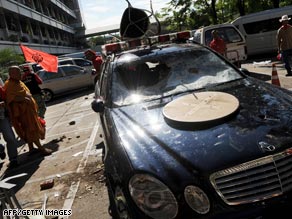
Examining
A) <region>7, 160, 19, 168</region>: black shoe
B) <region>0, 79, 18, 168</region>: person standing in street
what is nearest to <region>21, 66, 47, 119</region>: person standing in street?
<region>0, 79, 18, 168</region>: person standing in street

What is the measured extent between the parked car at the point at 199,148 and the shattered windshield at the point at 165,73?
0.02 metres

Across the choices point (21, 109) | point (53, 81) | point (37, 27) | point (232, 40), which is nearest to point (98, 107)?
point (21, 109)

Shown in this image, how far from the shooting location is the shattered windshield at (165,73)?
3826 millimetres

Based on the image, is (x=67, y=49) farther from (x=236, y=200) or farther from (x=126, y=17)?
(x=236, y=200)

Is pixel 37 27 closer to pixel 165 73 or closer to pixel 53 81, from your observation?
pixel 53 81

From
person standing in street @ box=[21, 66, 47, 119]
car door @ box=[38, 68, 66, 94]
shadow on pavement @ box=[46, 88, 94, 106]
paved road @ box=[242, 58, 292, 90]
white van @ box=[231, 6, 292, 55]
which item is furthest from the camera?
white van @ box=[231, 6, 292, 55]

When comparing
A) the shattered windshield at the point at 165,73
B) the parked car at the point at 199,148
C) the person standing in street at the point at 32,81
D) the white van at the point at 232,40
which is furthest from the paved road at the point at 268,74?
the person standing in street at the point at 32,81

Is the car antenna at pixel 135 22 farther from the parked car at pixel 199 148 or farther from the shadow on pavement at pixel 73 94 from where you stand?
the shadow on pavement at pixel 73 94

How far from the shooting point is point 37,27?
4384cm

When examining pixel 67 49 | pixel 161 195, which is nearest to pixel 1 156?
pixel 161 195

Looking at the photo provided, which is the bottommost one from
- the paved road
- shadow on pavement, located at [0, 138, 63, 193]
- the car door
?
shadow on pavement, located at [0, 138, 63, 193]

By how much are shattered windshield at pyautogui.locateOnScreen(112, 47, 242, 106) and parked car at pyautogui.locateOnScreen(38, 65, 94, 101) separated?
41.4ft

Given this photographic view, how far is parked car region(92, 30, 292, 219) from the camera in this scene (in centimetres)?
229

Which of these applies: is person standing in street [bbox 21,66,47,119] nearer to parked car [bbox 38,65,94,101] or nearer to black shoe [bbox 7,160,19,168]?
black shoe [bbox 7,160,19,168]
